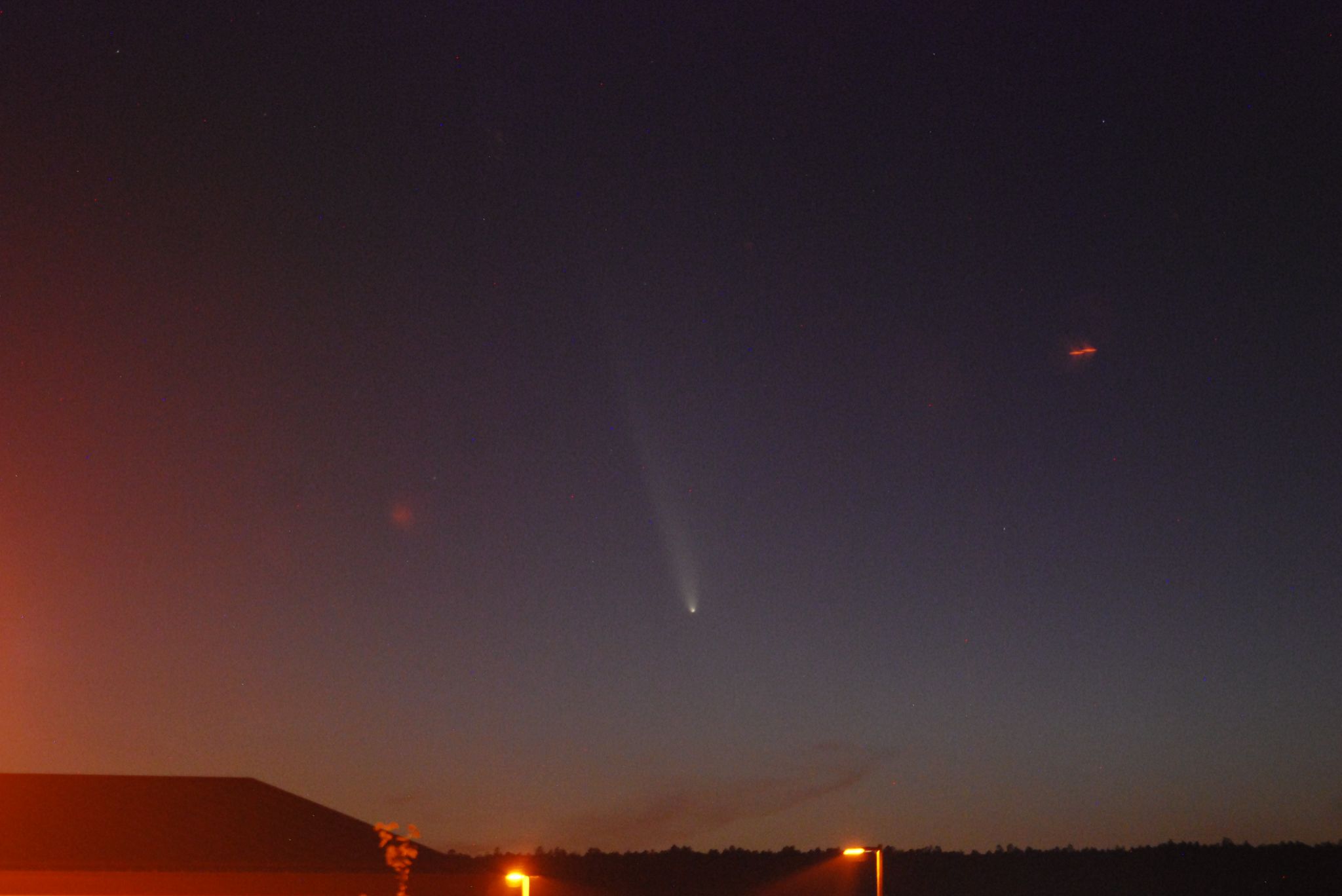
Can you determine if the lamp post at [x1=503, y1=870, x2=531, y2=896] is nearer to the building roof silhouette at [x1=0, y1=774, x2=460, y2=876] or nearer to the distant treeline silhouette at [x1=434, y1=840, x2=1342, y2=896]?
the building roof silhouette at [x1=0, y1=774, x2=460, y2=876]

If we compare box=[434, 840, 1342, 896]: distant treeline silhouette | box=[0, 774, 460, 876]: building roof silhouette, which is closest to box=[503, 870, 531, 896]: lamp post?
box=[0, 774, 460, 876]: building roof silhouette

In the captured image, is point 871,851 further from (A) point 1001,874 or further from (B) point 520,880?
(A) point 1001,874

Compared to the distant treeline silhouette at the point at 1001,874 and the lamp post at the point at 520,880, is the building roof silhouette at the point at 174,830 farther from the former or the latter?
the distant treeline silhouette at the point at 1001,874

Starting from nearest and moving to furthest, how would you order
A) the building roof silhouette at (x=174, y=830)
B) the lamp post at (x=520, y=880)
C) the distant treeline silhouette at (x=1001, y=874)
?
the lamp post at (x=520, y=880)
the building roof silhouette at (x=174, y=830)
the distant treeline silhouette at (x=1001, y=874)

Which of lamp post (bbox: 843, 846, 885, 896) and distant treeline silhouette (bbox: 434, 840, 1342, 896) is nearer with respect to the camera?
lamp post (bbox: 843, 846, 885, 896)

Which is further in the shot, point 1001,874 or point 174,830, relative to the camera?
point 1001,874

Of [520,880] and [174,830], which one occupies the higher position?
[174,830]

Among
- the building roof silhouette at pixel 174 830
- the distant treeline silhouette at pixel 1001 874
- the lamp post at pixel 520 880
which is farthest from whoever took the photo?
the distant treeline silhouette at pixel 1001 874

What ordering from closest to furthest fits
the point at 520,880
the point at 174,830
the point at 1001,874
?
1. the point at 520,880
2. the point at 174,830
3. the point at 1001,874

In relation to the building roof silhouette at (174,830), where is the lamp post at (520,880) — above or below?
below

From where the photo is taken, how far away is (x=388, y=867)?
18.6 metres

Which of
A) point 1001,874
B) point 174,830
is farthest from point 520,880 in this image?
point 1001,874

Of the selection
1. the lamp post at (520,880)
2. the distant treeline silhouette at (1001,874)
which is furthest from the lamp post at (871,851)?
the distant treeline silhouette at (1001,874)

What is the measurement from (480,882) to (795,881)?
240 ft
